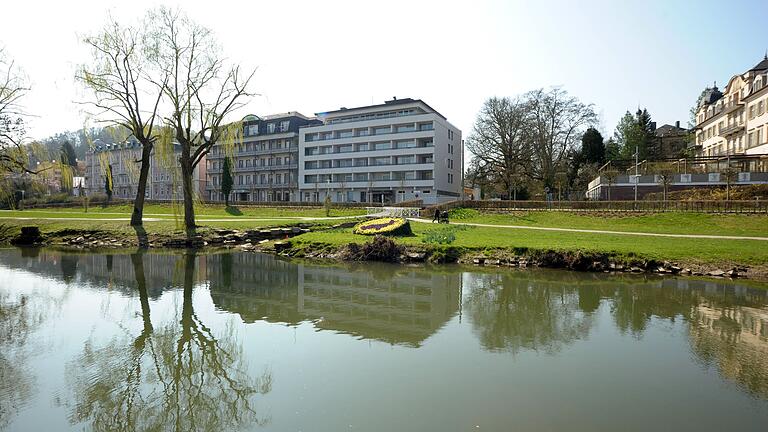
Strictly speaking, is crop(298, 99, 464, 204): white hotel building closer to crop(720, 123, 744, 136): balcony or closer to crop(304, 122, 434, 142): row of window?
crop(304, 122, 434, 142): row of window

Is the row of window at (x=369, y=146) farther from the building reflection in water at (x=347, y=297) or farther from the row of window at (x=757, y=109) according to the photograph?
the building reflection in water at (x=347, y=297)

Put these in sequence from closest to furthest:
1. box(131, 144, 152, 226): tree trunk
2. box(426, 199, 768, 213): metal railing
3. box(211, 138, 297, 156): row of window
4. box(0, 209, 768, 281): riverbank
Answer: box(0, 209, 768, 281): riverbank, box(426, 199, 768, 213): metal railing, box(131, 144, 152, 226): tree trunk, box(211, 138, 297, 156): row of window

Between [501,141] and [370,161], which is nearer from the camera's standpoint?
[501,141]

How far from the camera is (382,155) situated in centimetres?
7131

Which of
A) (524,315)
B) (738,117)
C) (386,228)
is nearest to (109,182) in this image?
(386,228)

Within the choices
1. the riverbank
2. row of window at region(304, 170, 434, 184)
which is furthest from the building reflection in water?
row of window at region(304, 170, 434, 184)

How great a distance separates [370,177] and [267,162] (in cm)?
2516

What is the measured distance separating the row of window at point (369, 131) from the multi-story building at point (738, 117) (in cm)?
3910

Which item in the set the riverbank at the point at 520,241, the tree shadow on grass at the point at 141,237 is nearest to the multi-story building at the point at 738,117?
the riverbank at the point at 520,241

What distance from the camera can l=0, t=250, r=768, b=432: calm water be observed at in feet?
17.1

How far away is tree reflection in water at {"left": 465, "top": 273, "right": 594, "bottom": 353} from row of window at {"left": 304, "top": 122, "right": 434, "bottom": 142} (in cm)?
5626

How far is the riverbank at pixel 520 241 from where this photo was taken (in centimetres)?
1719

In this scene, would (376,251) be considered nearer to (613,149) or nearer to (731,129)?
(731,129)

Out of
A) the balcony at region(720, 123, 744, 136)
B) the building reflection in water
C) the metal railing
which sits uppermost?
the balcony at region(720, 123, 744, 136)
